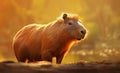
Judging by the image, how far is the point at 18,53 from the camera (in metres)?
6.57

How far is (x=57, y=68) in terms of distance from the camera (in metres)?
3.30

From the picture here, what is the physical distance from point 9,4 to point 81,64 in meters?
13.0

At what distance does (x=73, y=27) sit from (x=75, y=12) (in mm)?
9773

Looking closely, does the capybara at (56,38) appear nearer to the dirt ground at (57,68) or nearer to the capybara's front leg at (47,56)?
the capybara's front leg at (47,56)

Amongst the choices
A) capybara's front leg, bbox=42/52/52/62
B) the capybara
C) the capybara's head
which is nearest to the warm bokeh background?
the capybara

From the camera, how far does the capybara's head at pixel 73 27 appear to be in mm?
5746

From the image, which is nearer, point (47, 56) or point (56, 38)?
point (47, 56)

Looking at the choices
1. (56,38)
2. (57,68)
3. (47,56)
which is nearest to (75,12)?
(56,38)

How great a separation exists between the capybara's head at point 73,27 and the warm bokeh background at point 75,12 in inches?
332

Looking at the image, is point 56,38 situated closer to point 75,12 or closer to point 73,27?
point 73,27

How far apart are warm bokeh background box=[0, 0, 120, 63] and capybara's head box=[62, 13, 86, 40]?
8.43 metres

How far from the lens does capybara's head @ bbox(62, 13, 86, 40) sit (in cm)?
575

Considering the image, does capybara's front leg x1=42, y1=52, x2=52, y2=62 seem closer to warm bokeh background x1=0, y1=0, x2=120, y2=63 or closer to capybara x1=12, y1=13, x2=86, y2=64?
capybara x1=12, y1=13, x2=86, y2=64

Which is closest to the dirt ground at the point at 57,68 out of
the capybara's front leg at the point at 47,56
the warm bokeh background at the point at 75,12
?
the capybara's front leg at the point at 47,56
